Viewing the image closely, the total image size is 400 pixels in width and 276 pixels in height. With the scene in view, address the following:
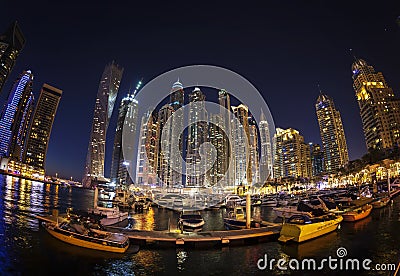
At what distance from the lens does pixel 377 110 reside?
120938mm

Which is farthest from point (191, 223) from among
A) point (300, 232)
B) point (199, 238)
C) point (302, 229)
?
point (302, 229)

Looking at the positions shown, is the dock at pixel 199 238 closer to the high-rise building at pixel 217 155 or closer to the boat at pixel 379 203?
the boat at pixel 379 203

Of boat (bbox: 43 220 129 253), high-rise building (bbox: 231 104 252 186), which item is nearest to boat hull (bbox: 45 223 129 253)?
boat (bbox: 43 220 129 253)

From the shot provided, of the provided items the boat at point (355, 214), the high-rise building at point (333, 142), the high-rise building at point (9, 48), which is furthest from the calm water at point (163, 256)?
the high-rise building at point (333, 142)

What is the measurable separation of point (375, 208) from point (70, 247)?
154 ft

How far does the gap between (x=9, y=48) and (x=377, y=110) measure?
21775 cm

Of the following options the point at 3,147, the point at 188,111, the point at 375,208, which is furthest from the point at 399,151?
the point at 3,147

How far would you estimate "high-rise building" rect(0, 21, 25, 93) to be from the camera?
144 metres

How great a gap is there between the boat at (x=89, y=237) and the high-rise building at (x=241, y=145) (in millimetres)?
159860

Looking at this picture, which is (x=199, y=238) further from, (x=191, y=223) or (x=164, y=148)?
(x=164, y=148)

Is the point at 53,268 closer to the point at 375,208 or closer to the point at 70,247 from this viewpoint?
the point at 70,247

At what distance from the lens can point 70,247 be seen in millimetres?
16094

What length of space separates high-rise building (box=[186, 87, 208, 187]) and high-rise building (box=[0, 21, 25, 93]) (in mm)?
119712

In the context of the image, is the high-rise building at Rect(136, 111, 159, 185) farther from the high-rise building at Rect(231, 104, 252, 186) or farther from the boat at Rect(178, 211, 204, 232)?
the boat at Rect(178, 211, 204, 232)
